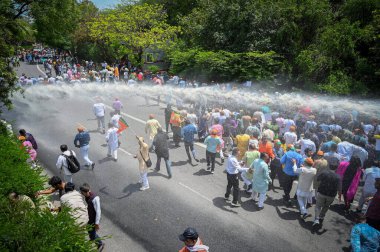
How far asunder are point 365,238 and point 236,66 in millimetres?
18552

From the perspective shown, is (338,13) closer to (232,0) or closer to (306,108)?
(232,0)

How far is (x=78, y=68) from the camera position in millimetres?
35344

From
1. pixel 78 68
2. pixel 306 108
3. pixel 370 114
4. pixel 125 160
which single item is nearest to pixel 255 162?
pixel 125 160

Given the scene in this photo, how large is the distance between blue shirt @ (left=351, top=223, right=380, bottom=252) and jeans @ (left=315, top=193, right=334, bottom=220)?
2200 mm

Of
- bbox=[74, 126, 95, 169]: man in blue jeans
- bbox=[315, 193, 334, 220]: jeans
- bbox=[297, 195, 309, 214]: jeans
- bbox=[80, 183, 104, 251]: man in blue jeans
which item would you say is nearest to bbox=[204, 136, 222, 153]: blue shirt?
bbox=[297, 195, 309, 214]: jeans

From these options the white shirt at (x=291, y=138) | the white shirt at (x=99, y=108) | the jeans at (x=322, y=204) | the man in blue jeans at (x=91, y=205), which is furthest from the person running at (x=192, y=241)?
the white shirt at (x=99, y=108)

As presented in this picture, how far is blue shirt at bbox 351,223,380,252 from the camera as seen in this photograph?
6.08 meters

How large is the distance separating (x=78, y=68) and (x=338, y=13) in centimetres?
2581

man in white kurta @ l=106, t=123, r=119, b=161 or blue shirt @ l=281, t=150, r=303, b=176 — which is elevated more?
blue shirt @ l=281, t=150, r=303, b=176

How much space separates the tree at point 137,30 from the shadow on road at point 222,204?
944 inches

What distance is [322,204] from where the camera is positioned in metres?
8.45

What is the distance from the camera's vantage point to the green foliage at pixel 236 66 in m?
23.0

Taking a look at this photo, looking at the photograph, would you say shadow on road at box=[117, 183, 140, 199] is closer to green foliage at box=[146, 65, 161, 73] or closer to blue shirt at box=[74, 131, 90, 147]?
blue shirt at box=[74, 131, 90, 147]

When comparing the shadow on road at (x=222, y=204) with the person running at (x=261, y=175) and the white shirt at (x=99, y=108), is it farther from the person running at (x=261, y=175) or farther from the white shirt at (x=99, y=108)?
the white shirt at (x=99, y=108)
